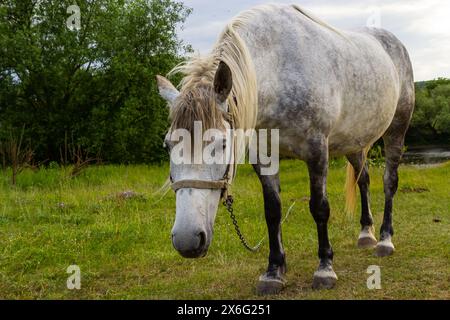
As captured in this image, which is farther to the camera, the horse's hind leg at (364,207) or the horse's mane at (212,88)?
the horse's hind leg at (364,207)

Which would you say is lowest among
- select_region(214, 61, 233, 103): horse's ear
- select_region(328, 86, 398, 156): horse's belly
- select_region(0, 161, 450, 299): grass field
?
select_region(0, 161, 450, 299): grass field

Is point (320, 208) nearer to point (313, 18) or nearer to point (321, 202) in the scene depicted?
point (321, 202)

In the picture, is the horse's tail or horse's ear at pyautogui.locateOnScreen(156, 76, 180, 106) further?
the horse's tail

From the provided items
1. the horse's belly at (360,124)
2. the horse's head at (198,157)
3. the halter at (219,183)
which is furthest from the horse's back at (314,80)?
the horse's head at (198,157)

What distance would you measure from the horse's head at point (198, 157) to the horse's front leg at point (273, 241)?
4.40 ft

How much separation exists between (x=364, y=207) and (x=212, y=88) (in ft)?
12.3

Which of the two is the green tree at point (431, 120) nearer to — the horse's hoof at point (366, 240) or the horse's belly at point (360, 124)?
the horse's hoof at point (366, 240)

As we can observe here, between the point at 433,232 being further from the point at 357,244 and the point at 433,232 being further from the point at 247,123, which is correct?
the point at 247,123

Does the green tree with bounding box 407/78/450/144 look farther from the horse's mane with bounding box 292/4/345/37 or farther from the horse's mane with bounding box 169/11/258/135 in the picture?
the horse's mane with bounding box 169/11/258/135

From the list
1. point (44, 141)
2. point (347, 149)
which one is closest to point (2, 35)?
point (44, 141)

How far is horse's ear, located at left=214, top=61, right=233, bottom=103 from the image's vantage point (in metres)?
2.84

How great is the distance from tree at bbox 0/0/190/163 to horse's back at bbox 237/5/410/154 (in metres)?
15.9

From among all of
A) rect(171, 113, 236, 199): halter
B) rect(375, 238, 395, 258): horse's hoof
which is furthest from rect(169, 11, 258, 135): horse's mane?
rect(375, 238, 395, 258): horse's hoof

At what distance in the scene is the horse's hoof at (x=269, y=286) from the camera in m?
4.02
